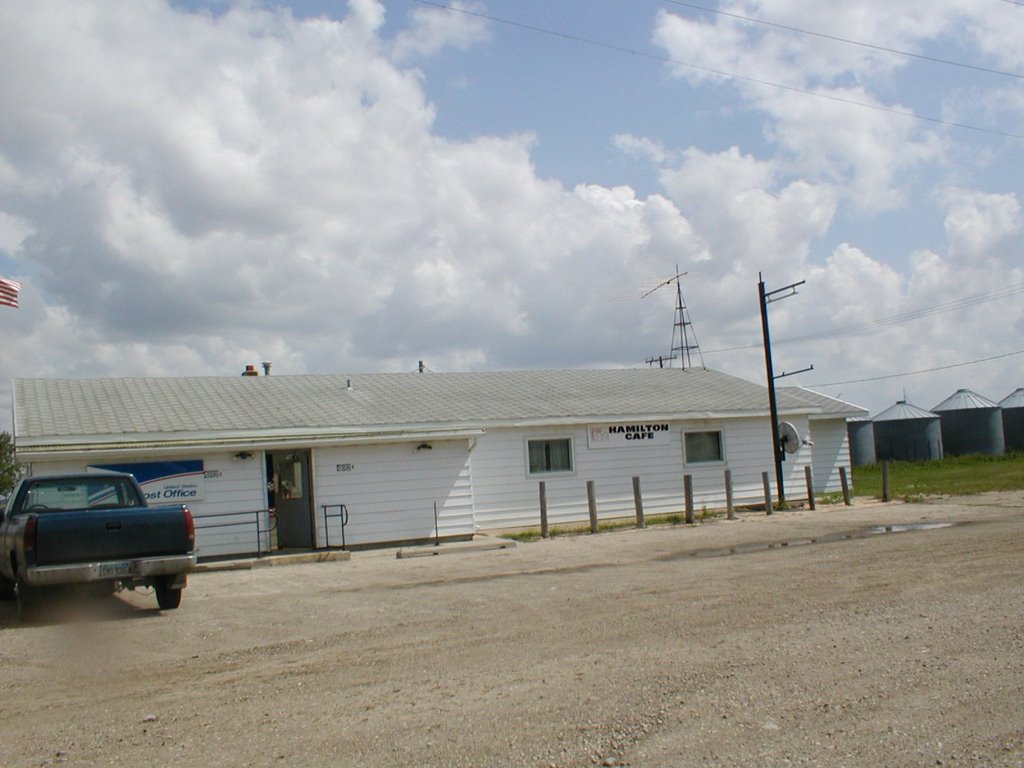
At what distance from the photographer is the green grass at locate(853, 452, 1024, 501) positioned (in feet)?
86.6

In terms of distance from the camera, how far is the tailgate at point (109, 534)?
10.3 meters

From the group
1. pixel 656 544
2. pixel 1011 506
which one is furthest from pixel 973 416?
pixel 656 544

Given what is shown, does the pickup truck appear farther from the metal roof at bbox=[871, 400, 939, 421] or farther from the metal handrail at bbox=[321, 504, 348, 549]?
the metal roof at bbox=[871, 400, 939, 421]

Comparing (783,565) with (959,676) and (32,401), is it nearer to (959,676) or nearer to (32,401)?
(959,676)

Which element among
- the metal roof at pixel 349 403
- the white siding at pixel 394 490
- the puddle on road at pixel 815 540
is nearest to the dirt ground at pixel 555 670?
the puddle on road at pixel 815 540

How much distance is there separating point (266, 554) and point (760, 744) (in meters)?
13.9

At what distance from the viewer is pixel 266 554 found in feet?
58.4

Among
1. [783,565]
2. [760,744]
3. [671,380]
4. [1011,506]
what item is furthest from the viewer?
[671,380]

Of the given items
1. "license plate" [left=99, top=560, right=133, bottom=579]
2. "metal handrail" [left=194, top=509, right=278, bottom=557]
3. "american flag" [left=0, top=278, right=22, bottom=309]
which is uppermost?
"american flag" [left=0, top=278, right=22, bottom=309]

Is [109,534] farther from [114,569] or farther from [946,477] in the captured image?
[946,477]

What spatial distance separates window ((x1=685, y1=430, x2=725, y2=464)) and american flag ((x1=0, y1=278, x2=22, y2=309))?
15154 millimetres

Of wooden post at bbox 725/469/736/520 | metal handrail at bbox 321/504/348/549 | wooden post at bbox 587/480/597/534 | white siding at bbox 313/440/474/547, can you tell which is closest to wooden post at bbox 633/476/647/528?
wooden post at bbox 587/480/597/534

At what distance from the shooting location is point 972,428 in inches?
1999

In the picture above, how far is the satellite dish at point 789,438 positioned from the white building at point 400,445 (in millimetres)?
810
